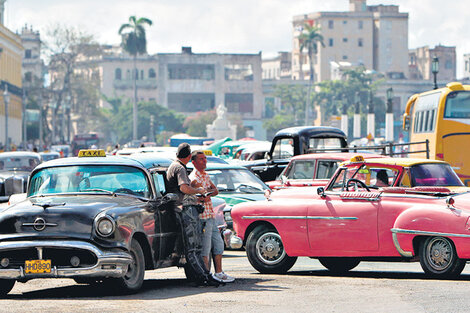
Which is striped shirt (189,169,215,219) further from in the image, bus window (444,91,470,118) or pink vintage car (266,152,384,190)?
bus window (444,91,470,118)

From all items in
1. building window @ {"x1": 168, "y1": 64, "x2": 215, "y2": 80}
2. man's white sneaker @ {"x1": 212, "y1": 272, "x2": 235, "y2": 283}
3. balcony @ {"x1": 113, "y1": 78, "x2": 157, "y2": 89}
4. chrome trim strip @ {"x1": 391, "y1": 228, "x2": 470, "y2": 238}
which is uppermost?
building window @ {"x1": 168, "y1": 64, "x2": 215, "y2": 80}

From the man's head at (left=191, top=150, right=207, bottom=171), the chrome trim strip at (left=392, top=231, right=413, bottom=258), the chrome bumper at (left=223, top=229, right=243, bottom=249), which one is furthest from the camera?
the chrome bumper at (left=223, top=229, right=243, bottom=249)

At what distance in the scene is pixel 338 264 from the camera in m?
15.5

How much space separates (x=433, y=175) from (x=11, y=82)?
386ft

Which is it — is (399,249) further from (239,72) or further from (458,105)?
(239,72)

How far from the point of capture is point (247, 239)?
15406 millimetres

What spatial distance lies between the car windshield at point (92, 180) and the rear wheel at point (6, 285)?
3.78 ft

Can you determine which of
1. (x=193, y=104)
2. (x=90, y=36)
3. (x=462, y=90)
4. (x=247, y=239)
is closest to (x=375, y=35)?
(x=193, y=104)

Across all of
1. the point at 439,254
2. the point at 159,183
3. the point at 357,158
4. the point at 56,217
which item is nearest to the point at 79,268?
the point at 56,217

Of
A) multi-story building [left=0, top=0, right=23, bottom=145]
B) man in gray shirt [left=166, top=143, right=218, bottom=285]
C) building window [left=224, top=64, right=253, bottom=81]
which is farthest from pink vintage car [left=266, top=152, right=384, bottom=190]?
building window [left=224, top=64, right=253, bottom=81]

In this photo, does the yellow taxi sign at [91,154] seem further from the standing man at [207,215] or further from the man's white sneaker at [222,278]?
the man's white sneaker at [222,278]

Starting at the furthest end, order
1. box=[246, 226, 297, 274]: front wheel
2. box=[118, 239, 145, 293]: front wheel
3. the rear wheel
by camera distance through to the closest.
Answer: box=[246, 226, 297, 274]: front wheel < the rear wheel < box=[118, 239, 145, 293]: front wheel

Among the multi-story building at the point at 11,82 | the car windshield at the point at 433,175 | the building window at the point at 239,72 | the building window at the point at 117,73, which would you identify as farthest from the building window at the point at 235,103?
the car windshield at the point at 433,175

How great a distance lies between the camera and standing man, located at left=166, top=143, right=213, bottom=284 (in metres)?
13.4
